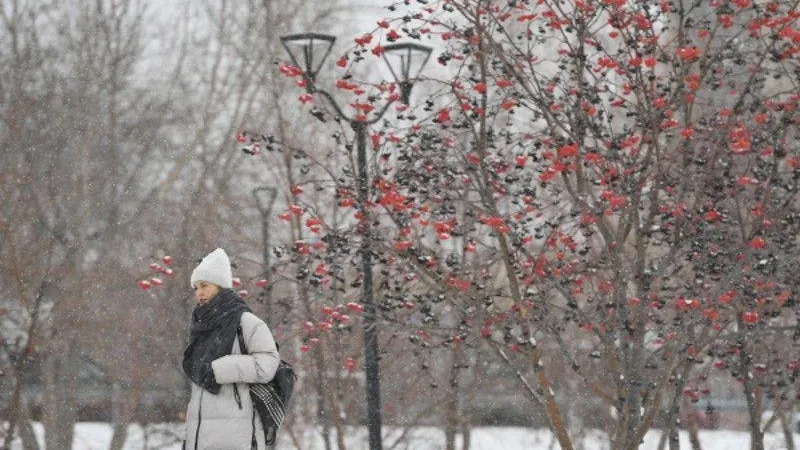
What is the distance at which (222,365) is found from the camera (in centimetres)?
720

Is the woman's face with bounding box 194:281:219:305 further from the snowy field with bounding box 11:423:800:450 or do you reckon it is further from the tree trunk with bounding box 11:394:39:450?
the snowy field with bounding box 11:423:800:450

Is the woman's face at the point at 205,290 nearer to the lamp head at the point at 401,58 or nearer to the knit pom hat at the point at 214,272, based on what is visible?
the knit pom hat at the point at 214,272

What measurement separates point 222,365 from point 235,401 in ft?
0.74

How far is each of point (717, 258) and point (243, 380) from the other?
4.18 meters

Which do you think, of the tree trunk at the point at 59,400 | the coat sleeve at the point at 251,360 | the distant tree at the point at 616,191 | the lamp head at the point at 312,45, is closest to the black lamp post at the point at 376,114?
the lamp head at the point at 312,45

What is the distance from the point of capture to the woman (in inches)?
284

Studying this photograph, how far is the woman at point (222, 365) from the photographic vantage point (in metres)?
7.22

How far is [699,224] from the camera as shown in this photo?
970 centimetres

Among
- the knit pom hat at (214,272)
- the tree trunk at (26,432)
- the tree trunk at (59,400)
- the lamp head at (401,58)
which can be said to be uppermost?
the lamp head at (401,58)

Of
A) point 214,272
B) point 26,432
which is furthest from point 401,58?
point 26,432

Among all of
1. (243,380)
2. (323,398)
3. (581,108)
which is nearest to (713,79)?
(581,108)

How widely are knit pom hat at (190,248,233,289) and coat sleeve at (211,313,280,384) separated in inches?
8.6

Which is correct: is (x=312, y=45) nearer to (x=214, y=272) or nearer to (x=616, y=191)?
(x=616, y=191)

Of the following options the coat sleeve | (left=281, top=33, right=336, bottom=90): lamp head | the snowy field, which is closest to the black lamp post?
(left=281, top=33, right=336, bottom=90): lamp head
